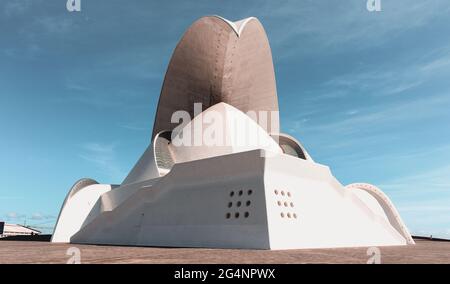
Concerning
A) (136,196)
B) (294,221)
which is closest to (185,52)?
(136,196)

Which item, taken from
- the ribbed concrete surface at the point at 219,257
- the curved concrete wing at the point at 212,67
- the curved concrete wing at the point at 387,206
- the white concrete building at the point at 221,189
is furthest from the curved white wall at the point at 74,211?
the curved concrete wing at the point at 387,206

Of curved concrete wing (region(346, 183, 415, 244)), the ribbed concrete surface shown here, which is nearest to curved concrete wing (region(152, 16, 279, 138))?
curved concrete wing (region(346, 183, 415, 244))

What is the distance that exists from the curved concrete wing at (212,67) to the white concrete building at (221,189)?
7cm

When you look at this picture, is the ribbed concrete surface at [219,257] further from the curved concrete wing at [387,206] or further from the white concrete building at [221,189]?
the curved concrete wing at [387,206]

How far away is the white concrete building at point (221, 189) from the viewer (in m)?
11.0

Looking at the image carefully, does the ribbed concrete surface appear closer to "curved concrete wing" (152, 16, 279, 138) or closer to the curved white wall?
the curved white wall

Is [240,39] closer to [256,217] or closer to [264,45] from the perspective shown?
[264,45]

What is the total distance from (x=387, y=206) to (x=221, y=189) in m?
13.3

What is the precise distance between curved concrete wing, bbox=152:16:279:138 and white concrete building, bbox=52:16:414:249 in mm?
72

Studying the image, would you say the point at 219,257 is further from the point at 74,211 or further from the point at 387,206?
the point at 387,206

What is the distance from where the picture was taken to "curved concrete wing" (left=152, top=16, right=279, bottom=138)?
23.9 m
